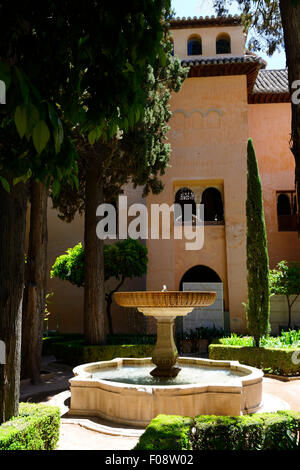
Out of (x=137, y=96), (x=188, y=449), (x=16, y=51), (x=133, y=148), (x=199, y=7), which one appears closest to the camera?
(x=16, y=51)

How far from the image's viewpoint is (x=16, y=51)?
7.62ft

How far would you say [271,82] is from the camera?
1983cm

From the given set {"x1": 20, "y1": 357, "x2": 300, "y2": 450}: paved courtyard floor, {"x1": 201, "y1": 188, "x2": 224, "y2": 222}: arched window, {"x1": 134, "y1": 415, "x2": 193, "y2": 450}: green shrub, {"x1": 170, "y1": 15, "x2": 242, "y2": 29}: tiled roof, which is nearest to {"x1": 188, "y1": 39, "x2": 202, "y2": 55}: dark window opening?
{"x1": 170, "y1": 15, "x2": 242, "y2": 29}: tiled roof

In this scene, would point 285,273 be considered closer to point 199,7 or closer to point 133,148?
point 133,148

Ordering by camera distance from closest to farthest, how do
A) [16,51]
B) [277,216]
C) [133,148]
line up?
[16,51] < [133,148] < [277,216]

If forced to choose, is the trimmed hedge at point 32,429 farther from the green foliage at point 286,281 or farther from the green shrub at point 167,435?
the green foliage at point 286,281

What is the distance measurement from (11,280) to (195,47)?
16602mm

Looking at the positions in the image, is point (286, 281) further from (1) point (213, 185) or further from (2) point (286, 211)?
(1) point (213, 185)

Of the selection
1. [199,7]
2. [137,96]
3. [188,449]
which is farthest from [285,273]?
[137,96]

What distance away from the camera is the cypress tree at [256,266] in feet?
36.0

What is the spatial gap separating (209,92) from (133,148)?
7103 mm

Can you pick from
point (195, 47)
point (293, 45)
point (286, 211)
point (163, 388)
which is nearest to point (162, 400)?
point (163, 388)

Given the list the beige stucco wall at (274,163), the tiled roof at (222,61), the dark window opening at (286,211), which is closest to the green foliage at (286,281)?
the beige stucco wall at (274,163)

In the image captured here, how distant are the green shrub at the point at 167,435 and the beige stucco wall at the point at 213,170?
1155cm
